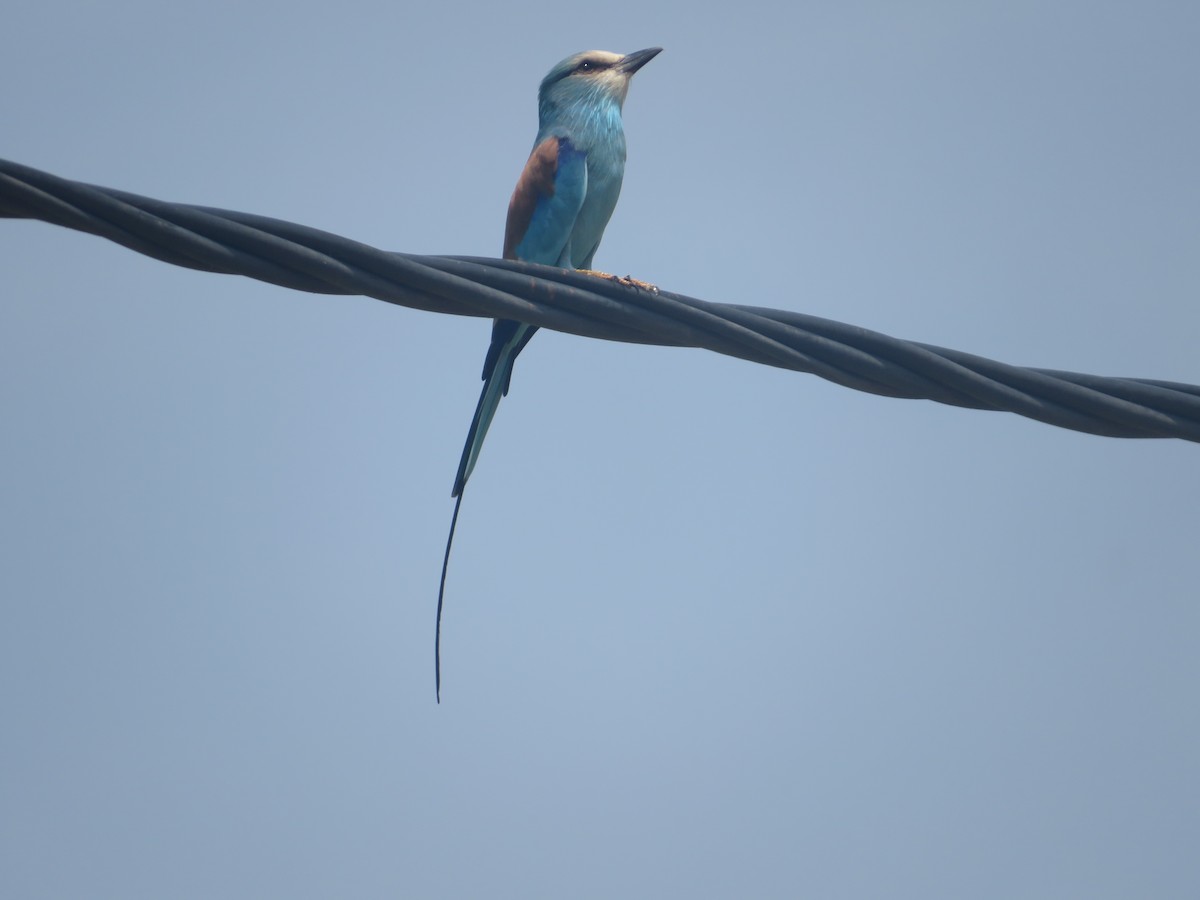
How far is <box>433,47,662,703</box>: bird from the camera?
407 centimetres

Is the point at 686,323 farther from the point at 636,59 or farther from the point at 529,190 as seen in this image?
the point at 636,59

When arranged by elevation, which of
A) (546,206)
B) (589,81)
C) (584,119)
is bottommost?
(546,206)

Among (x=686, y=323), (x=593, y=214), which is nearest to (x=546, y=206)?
(x=593, y=214)

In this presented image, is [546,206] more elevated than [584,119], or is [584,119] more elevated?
[584,119]

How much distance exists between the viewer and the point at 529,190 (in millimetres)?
4422

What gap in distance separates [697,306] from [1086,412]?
2.68 feet

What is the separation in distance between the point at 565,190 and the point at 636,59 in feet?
3.48

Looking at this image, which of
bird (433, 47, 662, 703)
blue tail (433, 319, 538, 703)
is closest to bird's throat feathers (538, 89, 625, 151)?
bird (433, 47, 662, 703)

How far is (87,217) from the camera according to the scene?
203cm

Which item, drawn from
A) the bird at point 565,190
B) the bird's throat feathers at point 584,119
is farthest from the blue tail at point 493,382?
the bird's throat feathers at point 584,119

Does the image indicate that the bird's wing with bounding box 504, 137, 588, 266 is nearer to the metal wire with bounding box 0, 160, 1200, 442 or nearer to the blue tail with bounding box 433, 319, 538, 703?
the blue tail with bounding box 433, 319, 538, 703

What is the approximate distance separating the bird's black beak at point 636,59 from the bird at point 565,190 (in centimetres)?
13

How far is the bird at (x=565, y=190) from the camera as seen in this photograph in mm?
4066

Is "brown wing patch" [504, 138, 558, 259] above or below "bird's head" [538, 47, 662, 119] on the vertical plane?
below
